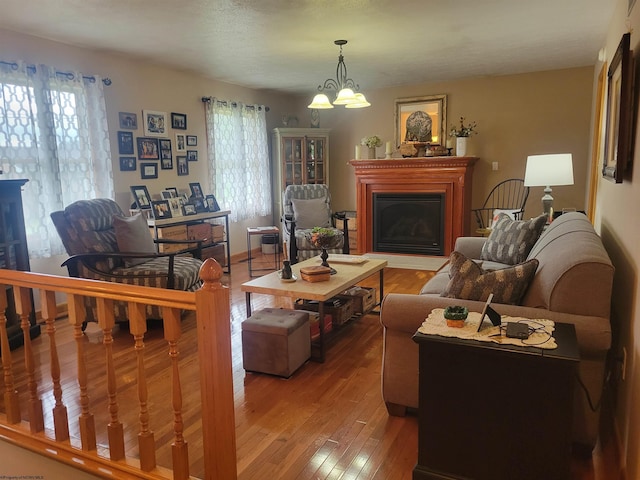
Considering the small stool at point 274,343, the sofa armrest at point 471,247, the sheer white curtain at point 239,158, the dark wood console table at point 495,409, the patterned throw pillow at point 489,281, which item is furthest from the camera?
the sheer white curtain at point 239,158

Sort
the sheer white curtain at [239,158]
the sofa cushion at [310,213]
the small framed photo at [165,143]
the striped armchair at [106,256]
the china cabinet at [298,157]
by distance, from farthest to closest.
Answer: the china cabinet at [298,157], the sheer white curtain at [239,158], the sofa cushion at [310,213], the small framed photo at [165,143], the striped armchair at [106,256]

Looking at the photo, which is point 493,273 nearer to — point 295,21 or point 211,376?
point 211,376

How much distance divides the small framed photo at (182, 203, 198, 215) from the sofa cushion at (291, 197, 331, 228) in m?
1.20

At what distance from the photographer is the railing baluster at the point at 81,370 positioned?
5.98ft

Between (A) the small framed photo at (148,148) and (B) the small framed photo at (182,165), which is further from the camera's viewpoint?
(B) the small framed photo at (182,165)

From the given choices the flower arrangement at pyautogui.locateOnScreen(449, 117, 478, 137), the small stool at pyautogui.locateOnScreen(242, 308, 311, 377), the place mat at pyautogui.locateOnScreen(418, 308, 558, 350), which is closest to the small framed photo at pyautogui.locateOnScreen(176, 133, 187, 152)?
the small stool at pyautogui.locateOnScreen(242, 308, 311, 377)

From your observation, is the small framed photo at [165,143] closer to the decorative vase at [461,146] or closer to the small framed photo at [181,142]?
the small framed photo at [181,142]

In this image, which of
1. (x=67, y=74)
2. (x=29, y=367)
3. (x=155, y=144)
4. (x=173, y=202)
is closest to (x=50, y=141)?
(x=67, y=74)

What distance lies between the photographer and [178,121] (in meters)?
5.48

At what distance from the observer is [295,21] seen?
361 centimetres

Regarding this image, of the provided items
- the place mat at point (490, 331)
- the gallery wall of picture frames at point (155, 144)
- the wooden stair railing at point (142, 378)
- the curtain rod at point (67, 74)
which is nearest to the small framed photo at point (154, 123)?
the gallery wall of picture frames at point (155, 144)

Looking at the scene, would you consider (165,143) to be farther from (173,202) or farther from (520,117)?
(520,117)

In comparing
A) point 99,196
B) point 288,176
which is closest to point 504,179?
point 288,176

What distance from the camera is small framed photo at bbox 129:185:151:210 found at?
480cm
